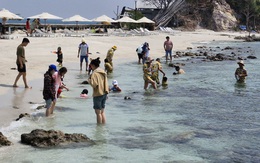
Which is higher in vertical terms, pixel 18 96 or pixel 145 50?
pixel 145 50

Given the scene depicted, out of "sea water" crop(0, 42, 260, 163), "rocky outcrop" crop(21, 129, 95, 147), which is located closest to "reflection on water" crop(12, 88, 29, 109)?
"sea water" crop(0, 42, 260, 163)

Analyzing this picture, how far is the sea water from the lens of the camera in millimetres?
8367

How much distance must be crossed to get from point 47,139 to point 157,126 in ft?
10.6

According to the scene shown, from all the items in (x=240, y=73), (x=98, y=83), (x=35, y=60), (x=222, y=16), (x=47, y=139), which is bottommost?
(x=47, y=139)

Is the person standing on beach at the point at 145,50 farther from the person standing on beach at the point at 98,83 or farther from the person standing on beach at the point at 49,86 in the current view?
the person standing on beach at the point at 98,83

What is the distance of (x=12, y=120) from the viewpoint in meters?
10.6

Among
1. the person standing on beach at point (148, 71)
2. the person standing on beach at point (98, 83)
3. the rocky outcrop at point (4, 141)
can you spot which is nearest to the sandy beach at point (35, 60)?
the rocky outcrop at point (4, 141)

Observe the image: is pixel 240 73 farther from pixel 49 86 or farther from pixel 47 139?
pixel 47 139

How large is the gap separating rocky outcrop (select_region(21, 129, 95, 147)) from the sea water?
153 millimetres

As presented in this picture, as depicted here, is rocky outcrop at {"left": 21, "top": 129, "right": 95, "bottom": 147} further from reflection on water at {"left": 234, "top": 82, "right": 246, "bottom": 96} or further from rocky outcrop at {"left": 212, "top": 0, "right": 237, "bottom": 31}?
rocky outcrop at {"left": 212, "top": 0, "right": 237, "bottom": 31}

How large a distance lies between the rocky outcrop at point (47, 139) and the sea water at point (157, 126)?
0.50 feet

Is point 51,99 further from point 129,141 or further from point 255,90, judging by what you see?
point 255,90

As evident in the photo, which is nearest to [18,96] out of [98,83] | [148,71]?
[98,83]

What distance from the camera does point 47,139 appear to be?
8.62 m
